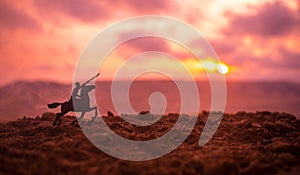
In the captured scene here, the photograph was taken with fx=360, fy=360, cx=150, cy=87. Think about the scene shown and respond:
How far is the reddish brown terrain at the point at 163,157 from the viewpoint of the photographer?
1353 cm

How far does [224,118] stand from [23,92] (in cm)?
1598

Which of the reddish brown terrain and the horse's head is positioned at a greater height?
the horse's head

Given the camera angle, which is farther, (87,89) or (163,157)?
(87,89)

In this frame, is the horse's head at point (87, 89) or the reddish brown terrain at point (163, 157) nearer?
the reddish brown terrain at point (163, 157)

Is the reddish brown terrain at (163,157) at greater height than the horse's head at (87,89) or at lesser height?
lesser

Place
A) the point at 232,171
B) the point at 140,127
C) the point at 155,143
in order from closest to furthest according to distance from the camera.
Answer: the point at 232,171, the point at 155,143, the point at 140,127

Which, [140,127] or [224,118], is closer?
[140,127]

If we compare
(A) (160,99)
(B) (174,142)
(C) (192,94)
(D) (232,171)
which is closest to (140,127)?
(B) (174,142)

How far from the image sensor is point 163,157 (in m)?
15.3

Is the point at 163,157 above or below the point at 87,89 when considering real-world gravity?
below

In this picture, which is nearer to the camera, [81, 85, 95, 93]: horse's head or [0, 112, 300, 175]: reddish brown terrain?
[0, 112, 300, 175]: reddish brown terrain

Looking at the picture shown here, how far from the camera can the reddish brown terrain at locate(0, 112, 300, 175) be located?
13.5 meters

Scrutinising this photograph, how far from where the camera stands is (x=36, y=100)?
A: 25234mm

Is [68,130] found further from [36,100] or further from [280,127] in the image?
[280,127]
